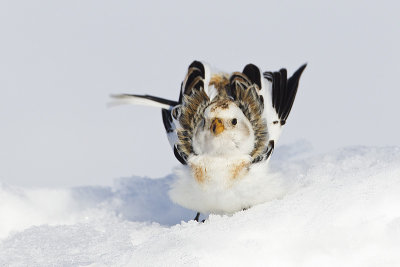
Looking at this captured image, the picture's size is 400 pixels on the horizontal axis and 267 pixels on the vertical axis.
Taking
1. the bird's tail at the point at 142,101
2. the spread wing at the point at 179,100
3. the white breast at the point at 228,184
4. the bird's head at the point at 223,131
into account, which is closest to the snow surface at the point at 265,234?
the white breast at the point at 228,184

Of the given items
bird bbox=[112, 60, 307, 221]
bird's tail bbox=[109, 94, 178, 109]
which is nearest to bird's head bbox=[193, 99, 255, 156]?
bird bbox=[112, 60, 307, 221]

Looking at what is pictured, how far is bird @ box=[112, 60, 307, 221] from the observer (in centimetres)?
492

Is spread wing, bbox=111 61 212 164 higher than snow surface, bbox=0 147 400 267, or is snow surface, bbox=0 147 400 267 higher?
spread wing, bbox=111 61 212 164

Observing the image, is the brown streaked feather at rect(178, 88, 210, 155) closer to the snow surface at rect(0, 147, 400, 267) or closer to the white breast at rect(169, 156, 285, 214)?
the white breast at rect(169, 156, 285, 214)

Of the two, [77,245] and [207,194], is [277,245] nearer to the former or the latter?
[207,194]

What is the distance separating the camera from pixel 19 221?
6.16 metres

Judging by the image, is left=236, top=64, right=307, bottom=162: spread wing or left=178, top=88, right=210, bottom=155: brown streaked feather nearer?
left=178, top=88, right=210, bottom=155: brown streaked feather

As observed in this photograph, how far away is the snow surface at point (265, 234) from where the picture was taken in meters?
3.75

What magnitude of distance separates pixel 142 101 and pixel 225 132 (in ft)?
3.29

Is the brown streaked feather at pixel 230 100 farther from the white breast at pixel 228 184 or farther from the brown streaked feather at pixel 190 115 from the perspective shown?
the white breast at pixel 228 184

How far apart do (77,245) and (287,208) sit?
168 cm

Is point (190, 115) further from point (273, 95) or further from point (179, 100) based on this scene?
point (273, 95)

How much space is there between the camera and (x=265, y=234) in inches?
153

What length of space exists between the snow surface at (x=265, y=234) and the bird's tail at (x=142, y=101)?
3.36ft
